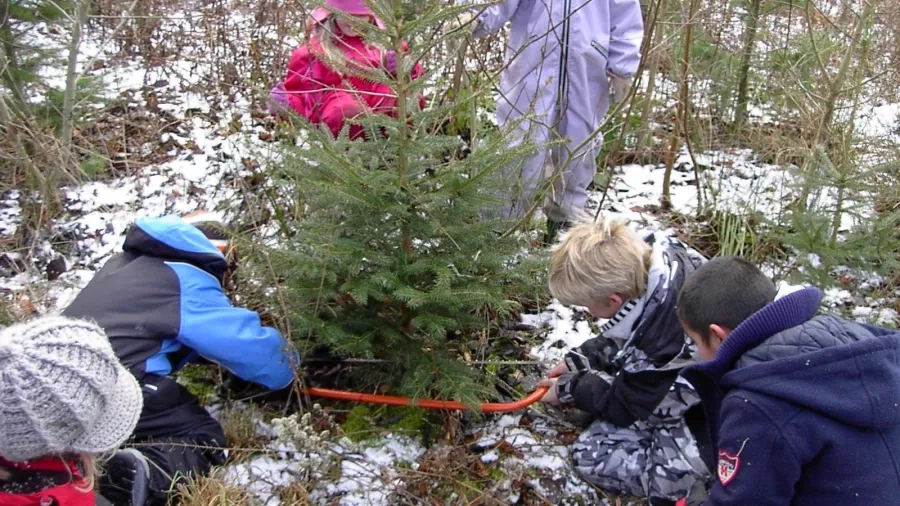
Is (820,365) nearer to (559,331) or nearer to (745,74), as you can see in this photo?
(559,331)

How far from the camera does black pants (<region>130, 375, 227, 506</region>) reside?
2.58 meters

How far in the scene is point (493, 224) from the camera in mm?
2746

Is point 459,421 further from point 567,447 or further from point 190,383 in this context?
point 190,383

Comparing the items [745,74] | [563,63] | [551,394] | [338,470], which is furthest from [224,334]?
[745,74]

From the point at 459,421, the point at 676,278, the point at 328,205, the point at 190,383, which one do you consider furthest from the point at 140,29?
the point at 676,278

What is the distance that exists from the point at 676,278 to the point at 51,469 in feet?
6.92

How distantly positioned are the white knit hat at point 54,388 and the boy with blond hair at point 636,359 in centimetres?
157

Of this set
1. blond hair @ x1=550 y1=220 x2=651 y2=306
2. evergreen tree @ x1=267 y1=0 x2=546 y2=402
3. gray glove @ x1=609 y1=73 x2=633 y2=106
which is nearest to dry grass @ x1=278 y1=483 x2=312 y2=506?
evergreen tree @ x1=267 y1=0 x2=546 y2=402

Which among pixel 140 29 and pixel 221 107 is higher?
pixel 140 29

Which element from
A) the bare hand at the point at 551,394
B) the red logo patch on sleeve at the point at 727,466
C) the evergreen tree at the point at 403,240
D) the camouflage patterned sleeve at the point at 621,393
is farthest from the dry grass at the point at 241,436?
the red logo patch on sleeve at the point at 727,466

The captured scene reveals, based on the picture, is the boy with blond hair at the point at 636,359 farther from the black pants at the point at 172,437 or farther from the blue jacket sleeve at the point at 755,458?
the black pants at the point at 172,437

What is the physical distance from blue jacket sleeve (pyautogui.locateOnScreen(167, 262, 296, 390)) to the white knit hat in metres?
0.77

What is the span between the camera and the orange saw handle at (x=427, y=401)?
2.89 metres

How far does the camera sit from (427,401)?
2.90 meters
